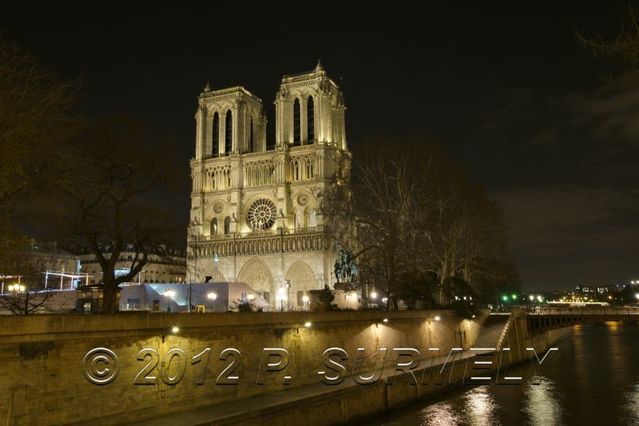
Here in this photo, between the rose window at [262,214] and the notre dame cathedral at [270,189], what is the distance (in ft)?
0.35

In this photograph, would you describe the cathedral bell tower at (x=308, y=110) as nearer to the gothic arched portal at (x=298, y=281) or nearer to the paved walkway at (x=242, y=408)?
the gothic arched portal at (x=298, y=281)

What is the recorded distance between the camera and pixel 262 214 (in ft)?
213

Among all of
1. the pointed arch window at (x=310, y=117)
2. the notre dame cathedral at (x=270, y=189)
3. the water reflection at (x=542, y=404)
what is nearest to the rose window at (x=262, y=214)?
the notre dame cathedral at (x=270, y=189)

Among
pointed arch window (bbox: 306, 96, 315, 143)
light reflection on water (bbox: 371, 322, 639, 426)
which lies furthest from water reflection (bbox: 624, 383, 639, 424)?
pointed arch window (bbox: 306, 96, 315, 143)

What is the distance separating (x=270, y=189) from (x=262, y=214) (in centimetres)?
294

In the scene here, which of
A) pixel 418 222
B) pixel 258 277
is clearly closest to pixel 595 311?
pixel 418 222

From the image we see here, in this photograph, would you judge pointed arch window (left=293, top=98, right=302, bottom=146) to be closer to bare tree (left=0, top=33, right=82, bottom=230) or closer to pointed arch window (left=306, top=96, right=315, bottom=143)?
pointed arch window (left=306, top=96, right=315, bottom=143)

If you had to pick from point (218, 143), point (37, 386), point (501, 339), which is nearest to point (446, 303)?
point (501, 339)

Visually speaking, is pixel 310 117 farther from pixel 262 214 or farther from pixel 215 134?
pixel 215 134

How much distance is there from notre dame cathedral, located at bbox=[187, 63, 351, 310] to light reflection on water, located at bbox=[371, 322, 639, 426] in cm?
3082

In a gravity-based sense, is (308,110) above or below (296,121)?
above

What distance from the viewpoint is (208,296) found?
38.0 m

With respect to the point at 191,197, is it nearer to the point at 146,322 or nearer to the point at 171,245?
the point at 171,245

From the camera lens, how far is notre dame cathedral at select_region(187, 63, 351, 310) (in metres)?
60.5
